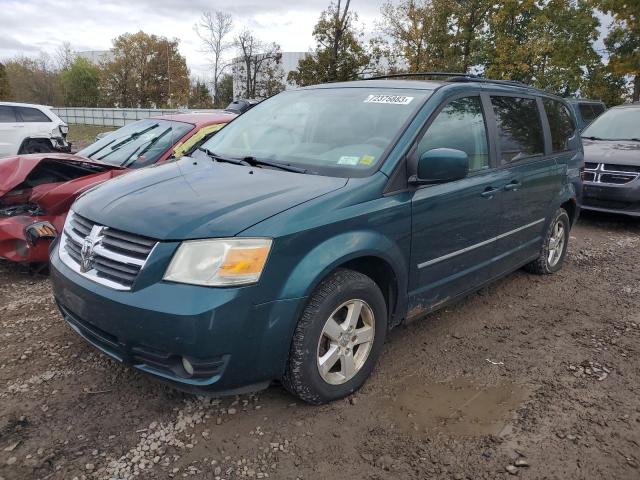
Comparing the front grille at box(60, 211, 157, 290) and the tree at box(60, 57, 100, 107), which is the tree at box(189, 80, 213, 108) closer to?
the tree at box(60, 57, 100, 107)

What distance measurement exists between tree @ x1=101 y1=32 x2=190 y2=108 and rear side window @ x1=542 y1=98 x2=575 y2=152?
43.5m

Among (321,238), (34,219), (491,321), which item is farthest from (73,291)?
(491,321)

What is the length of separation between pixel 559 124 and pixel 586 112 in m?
8.78

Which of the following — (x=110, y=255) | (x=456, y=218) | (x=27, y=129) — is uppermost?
(x=27, y=129)

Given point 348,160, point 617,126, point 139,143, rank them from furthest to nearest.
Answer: point 617,126 → point 139,143 → point 348,160

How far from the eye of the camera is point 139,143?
18.9ft

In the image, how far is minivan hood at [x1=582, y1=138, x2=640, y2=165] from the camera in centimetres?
730

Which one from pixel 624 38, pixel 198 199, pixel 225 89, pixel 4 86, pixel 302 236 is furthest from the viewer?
pixel 225 89

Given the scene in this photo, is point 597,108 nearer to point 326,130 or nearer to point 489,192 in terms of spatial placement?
point 489,192

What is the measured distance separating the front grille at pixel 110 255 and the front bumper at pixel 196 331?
0.18ft

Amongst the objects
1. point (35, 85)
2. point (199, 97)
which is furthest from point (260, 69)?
point (35, 85)

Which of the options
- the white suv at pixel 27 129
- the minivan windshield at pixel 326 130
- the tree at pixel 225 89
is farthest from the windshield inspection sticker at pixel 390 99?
the tree at pixel 225 89

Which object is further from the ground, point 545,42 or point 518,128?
point 545,42

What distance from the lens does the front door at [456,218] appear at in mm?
3166
